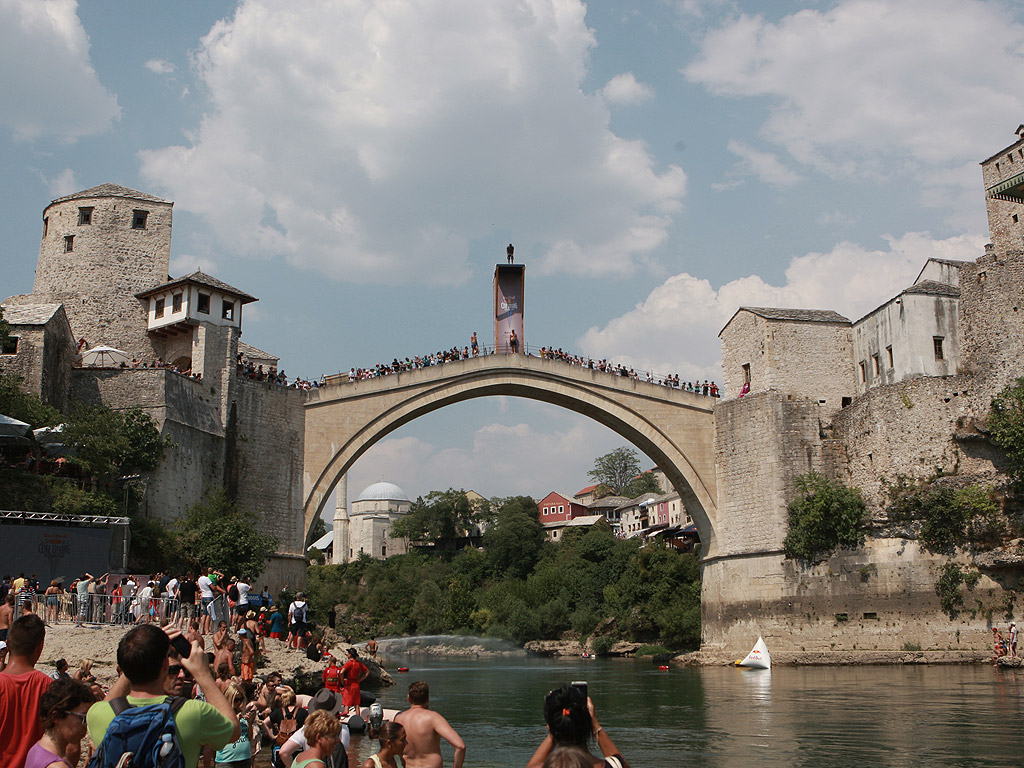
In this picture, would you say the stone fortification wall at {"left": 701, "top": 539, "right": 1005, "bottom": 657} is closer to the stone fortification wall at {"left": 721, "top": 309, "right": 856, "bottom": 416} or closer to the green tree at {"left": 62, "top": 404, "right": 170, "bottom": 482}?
the stone fortification wall at {"left": 721, "top": 309, "right": 856, "bottom": 416}

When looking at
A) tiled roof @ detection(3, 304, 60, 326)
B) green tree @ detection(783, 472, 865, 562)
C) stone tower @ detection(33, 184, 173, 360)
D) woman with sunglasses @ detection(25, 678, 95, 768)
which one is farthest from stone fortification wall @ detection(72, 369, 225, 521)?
woman with sunglasses @ detection(25, 678, 95, 768)

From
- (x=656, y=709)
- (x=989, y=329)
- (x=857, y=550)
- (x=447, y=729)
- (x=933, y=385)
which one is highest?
(x=989, y=329)

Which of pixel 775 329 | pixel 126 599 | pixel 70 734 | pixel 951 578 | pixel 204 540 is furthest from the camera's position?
pixel 775 329

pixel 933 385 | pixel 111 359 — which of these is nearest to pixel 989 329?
pixel 933 385

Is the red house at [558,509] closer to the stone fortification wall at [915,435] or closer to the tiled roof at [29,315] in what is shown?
the stone fortification wall at [915,435]

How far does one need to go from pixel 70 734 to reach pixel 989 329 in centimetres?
2819

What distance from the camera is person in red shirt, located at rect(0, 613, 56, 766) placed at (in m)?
3.99

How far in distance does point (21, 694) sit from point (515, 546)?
5343cm

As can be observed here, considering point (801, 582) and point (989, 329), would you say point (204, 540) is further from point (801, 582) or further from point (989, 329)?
point (989, 329)

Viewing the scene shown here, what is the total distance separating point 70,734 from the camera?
3814 mm

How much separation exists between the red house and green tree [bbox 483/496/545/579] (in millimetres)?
17117

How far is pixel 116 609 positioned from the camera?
53.8ft

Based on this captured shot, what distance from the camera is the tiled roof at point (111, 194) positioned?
100 ft

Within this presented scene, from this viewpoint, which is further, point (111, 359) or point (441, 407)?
point (441, 407)
